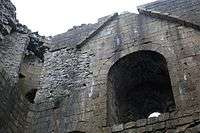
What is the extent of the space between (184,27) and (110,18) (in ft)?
7.34

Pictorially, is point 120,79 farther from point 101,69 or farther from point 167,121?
point 167,121

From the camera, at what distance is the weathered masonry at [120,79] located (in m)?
7.34

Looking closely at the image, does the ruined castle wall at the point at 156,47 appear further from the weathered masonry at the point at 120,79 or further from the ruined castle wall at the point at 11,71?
the ruined castle wall at the point at 11,71

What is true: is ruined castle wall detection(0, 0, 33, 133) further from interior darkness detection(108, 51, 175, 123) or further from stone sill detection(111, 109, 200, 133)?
stone sill detection(111, 109, 200, 133)

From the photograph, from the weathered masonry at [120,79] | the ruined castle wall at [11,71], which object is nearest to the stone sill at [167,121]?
the weathered masonry at [120,79]

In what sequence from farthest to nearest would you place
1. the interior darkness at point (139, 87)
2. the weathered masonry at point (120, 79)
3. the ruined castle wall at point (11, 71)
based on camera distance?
1. the interior darkness at point (139, 87)
2. the ruined castle wall at point (11, 71)
3. the weathered masonry at point (120, 79)

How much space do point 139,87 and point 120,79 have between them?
0.77 m

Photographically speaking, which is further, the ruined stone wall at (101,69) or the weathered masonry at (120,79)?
the ruined stone wall at (101,69)

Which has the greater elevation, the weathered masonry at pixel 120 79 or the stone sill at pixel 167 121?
the weathered masonry at pixel 120 79

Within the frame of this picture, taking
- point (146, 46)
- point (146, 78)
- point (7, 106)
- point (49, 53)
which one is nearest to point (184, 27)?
point (146, 46)

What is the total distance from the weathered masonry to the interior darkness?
0.02m

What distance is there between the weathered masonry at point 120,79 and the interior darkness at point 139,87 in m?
0.02

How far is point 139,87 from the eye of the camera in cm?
950

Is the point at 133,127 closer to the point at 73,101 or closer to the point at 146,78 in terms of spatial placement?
the point at 73,101
